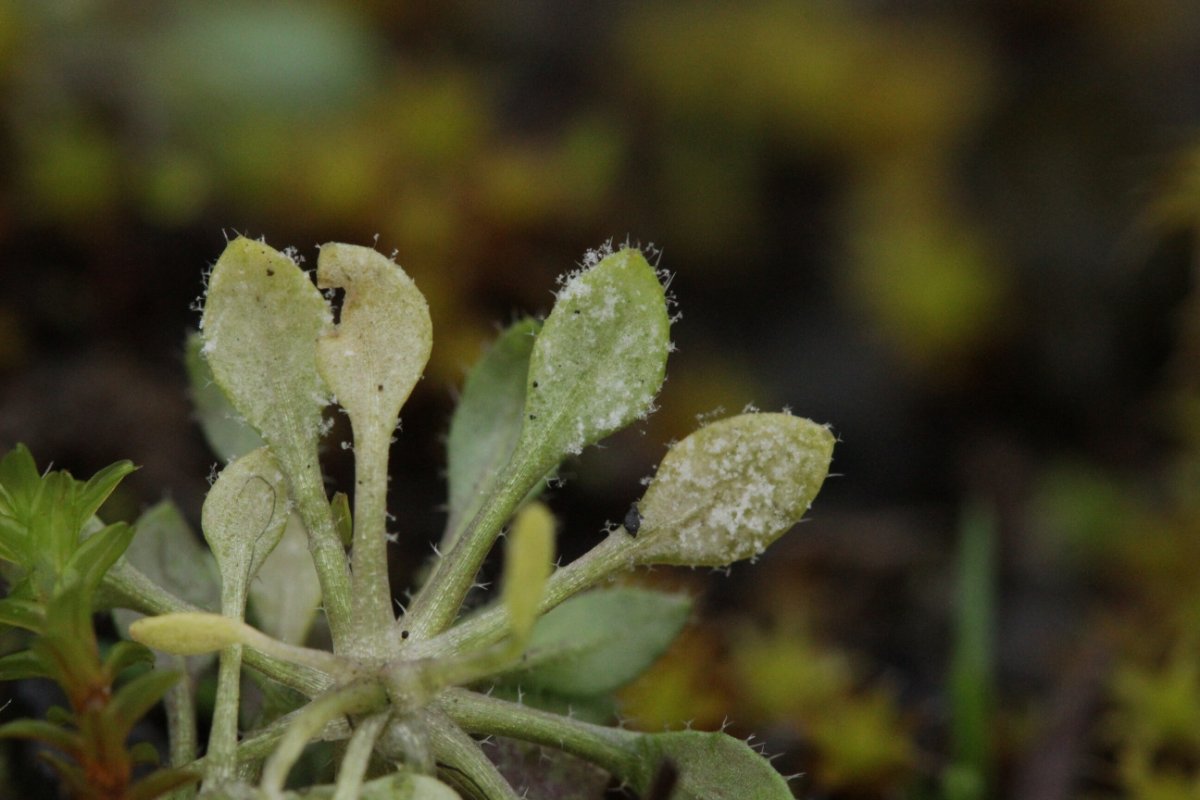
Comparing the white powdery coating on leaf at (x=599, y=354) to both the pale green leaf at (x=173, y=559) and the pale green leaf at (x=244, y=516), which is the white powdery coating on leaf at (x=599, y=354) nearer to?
the pale green leaf at (x=244, y=516)

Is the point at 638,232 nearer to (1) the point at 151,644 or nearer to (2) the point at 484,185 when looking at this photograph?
(2) the point at 484,185

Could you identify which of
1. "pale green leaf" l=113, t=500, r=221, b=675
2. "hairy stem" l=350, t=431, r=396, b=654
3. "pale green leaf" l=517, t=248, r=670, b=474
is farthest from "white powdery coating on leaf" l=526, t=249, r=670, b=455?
"pale green leaf" l=113, t=500, r=221, b=675

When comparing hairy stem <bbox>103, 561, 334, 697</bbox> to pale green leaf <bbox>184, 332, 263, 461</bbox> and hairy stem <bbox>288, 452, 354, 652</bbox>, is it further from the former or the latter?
pale green leaf <bbox>184, 332, 263, 461</bbox>

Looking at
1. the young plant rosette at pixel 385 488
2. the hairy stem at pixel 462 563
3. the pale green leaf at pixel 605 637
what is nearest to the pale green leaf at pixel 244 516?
the young plant rosette at pixel 385 488

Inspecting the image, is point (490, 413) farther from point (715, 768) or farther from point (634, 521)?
point (715, 768)

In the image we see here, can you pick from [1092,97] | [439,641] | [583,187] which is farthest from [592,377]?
[1092,97]
